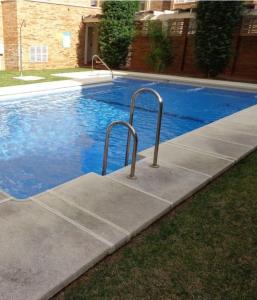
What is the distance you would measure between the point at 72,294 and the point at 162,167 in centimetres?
255

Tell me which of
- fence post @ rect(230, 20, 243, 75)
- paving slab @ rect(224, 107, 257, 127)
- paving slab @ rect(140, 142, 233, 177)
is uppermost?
fence post @ rect(230, 20, 243, 75)

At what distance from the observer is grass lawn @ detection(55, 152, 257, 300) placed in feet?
7.86

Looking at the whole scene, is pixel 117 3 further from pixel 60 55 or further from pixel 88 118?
pixel 88 118

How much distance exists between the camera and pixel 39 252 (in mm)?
2625

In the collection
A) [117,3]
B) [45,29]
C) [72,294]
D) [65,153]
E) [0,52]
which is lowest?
[65,153]

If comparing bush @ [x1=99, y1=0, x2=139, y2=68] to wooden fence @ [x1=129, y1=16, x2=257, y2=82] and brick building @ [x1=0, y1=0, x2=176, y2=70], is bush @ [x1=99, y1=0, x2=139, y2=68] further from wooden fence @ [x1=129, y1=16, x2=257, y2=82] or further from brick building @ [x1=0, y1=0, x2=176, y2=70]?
brick building @ [x1=0, y1=0, x2=176, y2=70]

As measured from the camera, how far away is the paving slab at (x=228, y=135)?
602cm

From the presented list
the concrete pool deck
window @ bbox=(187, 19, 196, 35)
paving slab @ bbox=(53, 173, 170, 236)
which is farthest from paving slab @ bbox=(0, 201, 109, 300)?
window @ bbox=(187, 19, 196, 35)

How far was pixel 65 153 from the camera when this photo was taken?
21.9 feet

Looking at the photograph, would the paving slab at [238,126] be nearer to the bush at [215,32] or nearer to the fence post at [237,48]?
the bush at [215,32]

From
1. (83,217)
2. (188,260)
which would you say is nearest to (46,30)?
(83,217)

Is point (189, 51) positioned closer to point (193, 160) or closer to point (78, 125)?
point (78, 125)

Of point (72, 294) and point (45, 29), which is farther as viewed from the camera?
point (45, 29)

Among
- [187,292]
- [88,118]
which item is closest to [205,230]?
[187,292]
